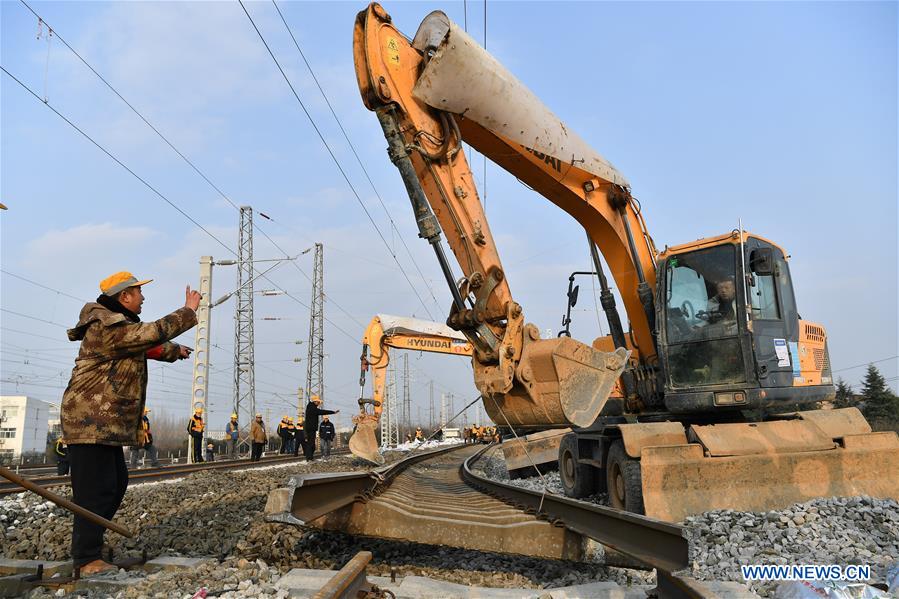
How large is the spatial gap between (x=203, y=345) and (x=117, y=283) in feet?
61.5

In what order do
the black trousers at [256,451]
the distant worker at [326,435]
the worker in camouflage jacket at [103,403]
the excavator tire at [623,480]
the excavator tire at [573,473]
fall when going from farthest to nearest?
the distant worker at [326,435] → the black trousers at [256,451] → the excavator tire at [573,473] → the excavator tire at [623,480] → the worker in camouflage jacket at [103,403]

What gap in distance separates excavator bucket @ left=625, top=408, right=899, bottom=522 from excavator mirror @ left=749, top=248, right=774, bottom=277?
150 centimetres

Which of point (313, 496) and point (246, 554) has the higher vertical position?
point (313, 496)

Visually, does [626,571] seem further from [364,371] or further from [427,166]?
[364,371]

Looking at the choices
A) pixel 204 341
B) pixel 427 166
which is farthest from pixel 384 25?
pixel 204 341

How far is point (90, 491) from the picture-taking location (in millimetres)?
3541

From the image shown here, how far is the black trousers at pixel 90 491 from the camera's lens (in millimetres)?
3492

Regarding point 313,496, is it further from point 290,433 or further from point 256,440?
point 290,433

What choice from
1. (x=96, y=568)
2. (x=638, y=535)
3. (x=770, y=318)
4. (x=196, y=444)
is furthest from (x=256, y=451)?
(x=638, y=535)

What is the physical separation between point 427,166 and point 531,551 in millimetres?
3139

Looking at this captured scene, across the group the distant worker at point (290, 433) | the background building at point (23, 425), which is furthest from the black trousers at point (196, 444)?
the background building at point (23, 425)

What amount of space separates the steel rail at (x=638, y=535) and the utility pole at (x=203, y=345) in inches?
714

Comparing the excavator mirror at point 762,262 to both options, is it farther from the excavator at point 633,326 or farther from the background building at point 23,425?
the background building at point 23,425

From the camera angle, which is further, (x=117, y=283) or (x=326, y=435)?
(x=326, y=435)
